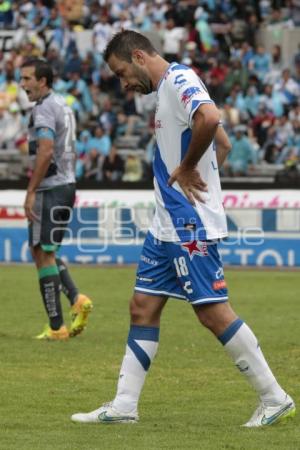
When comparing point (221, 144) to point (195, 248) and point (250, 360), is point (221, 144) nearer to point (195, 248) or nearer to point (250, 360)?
point (195, 248)

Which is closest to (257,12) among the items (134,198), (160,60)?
(134,198)

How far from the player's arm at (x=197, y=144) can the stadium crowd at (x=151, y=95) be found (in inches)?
666

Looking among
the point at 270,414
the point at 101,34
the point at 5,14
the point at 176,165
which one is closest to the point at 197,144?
the point at 176,165

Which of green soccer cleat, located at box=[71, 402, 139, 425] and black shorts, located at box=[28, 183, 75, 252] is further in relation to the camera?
black shorts, located at box=[28, 183, 75, 252]

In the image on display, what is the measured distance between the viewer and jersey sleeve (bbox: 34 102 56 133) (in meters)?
11.5

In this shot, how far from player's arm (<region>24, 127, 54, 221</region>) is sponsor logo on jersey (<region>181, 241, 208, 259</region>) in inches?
163

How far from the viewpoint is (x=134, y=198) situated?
21.1 m

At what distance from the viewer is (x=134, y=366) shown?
7.54m

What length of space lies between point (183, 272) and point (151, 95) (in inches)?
779

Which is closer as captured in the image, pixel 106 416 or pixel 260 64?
pixel 106 416

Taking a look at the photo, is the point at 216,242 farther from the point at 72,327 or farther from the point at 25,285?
the point at 25,285

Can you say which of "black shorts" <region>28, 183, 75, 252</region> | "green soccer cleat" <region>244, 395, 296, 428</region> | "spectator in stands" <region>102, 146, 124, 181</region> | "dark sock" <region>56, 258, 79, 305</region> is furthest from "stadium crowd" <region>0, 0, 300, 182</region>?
"green soccer cleat" <region>244, 395, 296, 428</region>

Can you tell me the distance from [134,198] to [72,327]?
930 centimetres

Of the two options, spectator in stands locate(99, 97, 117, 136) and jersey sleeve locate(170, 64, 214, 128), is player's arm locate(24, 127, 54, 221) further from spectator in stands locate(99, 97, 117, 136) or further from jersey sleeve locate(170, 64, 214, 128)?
spectator in stands locate(99, 97, 117, 136)
